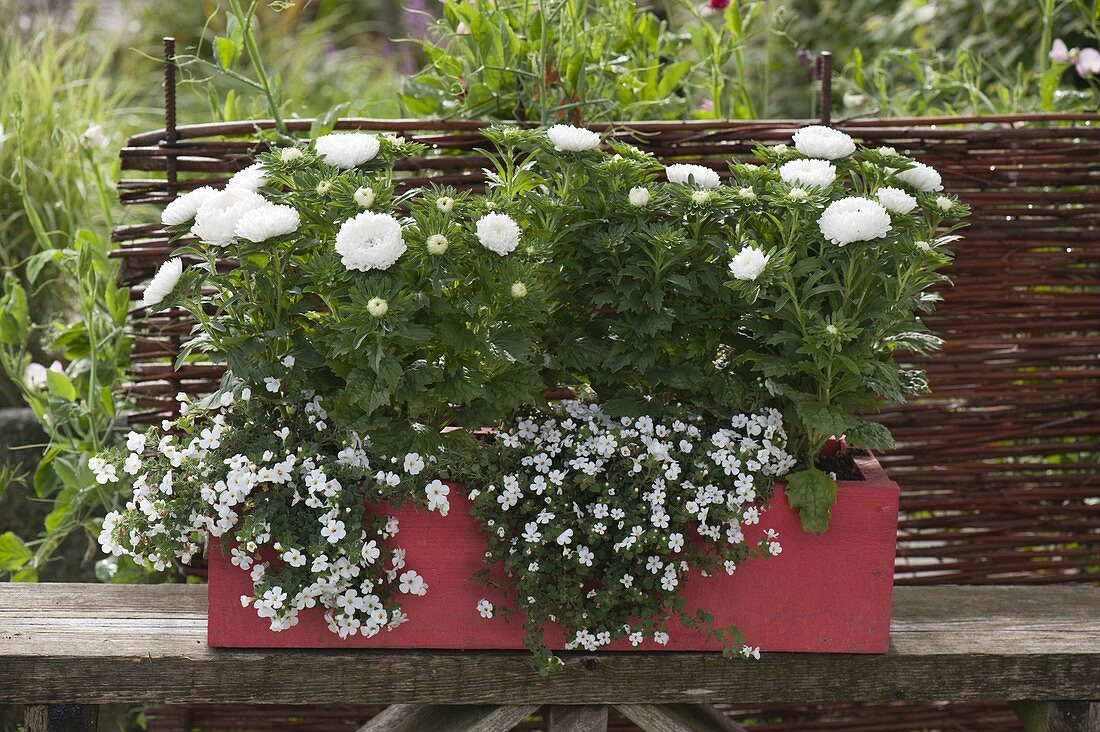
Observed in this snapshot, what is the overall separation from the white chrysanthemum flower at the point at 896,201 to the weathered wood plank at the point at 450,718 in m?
0.77

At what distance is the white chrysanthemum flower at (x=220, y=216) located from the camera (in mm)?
1190

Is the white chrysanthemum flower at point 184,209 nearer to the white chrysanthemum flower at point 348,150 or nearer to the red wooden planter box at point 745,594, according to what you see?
the white chrysanthemum flower at point 348,150

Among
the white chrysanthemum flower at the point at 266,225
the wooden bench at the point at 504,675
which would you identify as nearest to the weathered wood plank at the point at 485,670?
the wooden bench at the point at 504,675

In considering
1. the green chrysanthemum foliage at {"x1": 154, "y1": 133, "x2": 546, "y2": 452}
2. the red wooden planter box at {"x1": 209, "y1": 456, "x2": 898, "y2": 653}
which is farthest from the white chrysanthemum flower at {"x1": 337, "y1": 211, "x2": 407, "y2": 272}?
the red wooden planter box at {"x1": 209, "y1": 456, "x2": 898, "y2": 653}

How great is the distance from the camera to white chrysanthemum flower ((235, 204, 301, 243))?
1.16 m

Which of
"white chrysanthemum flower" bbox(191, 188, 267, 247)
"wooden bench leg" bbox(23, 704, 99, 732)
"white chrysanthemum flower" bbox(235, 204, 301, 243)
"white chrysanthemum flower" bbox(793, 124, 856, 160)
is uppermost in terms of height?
"white chrysanthemum flower" bbox(793, 124, 856, 160)

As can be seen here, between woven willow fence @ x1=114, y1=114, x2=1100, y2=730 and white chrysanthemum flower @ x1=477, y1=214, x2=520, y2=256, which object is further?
woven willow fence @ x1=114, y1=114, x2=1100, y2=730

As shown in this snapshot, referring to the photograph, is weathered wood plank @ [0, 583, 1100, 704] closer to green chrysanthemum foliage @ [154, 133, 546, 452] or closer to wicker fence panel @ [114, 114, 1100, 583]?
green chrysanthemum foliage @ [154, 133, 546, 452]

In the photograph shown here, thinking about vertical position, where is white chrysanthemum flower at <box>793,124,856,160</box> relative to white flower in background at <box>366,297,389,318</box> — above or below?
above

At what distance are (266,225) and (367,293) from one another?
0.44 feet

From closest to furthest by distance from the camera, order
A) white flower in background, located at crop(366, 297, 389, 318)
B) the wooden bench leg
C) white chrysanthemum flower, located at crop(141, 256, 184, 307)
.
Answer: white flower in background, located at crop(366, 297, 389, 318)
white chrysanthemum flower, located at crop(141, 256, 184, 307)
the wooden bench leg

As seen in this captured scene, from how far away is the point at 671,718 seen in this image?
1.42 metres

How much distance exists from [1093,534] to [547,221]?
132 centimetres

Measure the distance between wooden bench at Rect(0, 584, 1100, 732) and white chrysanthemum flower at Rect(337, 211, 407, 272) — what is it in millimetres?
522
